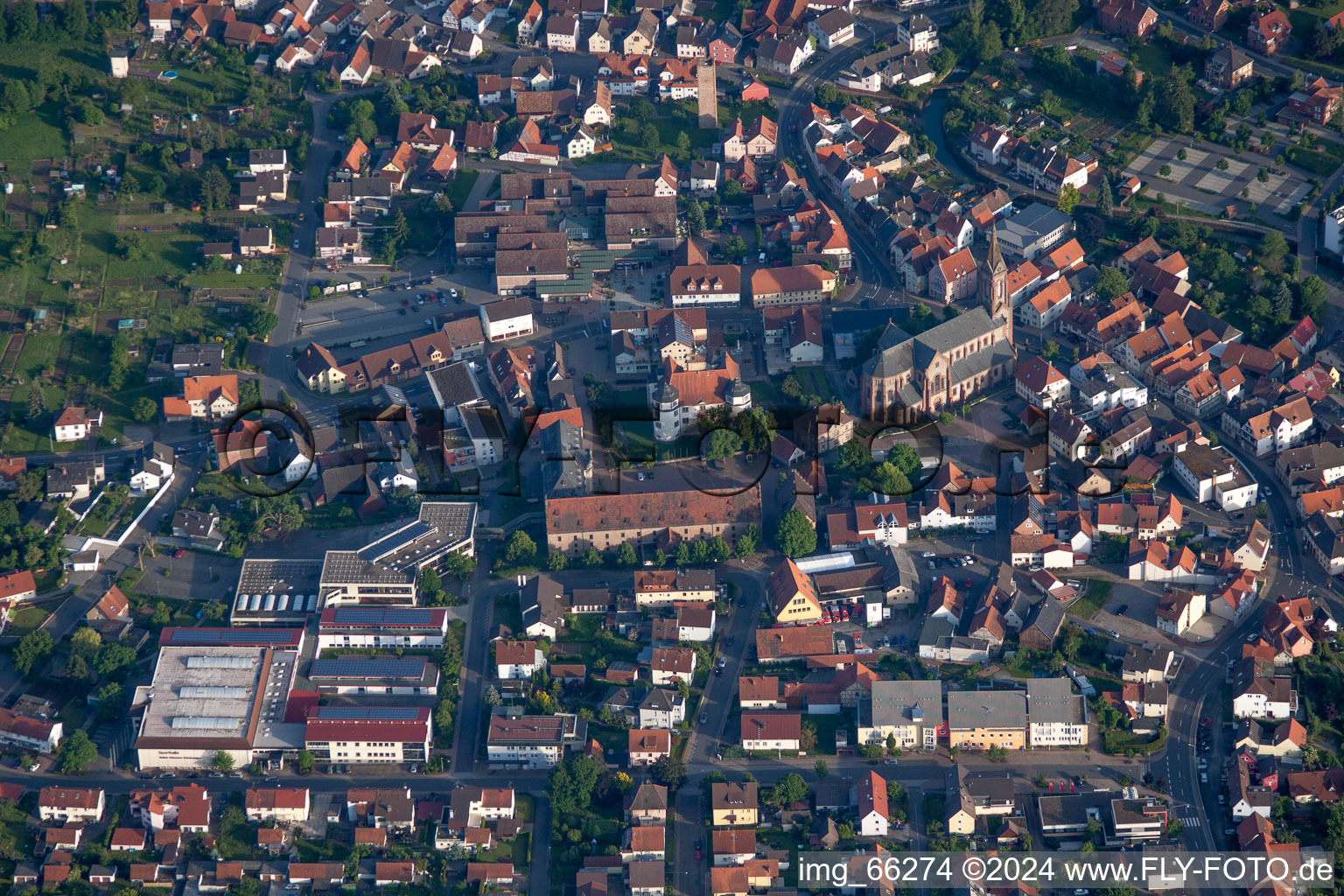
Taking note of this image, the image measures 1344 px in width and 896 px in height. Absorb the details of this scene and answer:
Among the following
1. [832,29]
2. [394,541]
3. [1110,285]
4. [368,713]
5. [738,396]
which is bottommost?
[368,713]

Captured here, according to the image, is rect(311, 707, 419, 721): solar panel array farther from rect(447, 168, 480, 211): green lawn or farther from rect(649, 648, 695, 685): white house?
rect(447, 168, 480, 211): green lawn

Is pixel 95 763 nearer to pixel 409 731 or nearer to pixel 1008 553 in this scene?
pixel 409 731

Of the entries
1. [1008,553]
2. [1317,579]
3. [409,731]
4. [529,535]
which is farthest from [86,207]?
[1317,579]

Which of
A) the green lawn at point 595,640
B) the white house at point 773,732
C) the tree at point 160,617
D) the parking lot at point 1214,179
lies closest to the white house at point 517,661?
the green lawn at point 595,640

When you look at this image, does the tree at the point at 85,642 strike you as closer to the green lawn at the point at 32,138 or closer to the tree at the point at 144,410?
the tree at the point at 144,410

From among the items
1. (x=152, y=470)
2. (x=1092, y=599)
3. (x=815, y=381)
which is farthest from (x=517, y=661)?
(x=1092, y=599)

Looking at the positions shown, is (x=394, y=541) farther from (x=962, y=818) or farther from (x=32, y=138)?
(x=32, y=138)
